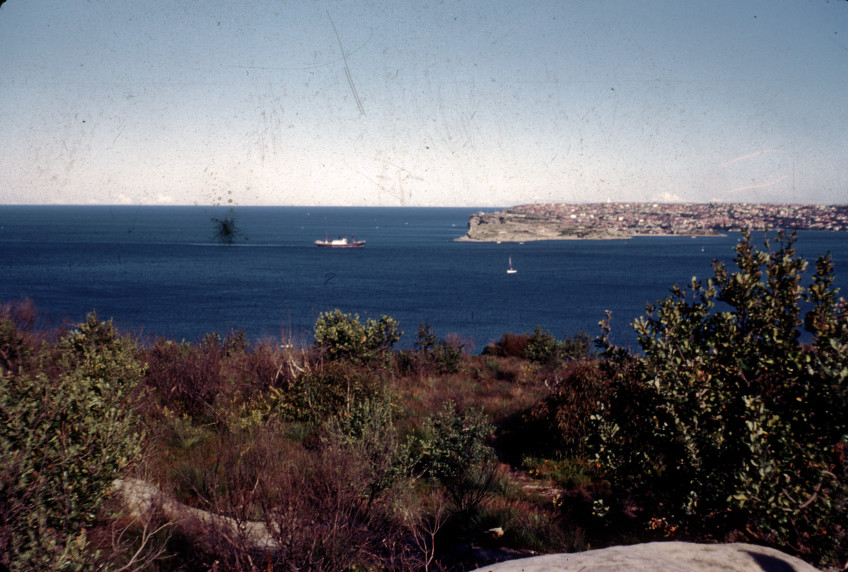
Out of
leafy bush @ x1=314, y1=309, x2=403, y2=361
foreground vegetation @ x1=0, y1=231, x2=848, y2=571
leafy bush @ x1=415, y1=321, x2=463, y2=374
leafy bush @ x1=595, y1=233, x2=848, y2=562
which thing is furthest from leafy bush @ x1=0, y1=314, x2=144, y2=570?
leafy bush @ x1=415, y1=321, x2=463, y2=374

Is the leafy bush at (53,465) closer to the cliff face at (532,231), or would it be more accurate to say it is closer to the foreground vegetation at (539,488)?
the foreground vegetation at (539,488)

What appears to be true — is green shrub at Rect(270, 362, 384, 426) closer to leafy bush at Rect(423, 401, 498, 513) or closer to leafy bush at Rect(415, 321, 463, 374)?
leafy bush at Rect(423, 401, 498, 513)

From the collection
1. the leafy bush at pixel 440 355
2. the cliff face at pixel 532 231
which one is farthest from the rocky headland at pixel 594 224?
the leafy bush at pixel 440 355

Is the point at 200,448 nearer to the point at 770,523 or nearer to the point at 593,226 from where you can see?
the point at 770,523

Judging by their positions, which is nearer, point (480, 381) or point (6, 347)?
point (6, 347)

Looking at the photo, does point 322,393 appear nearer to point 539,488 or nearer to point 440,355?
point 539,488

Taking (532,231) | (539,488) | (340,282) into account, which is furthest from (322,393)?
(532,231)

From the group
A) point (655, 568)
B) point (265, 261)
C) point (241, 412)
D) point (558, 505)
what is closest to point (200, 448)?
point (241, 412)
